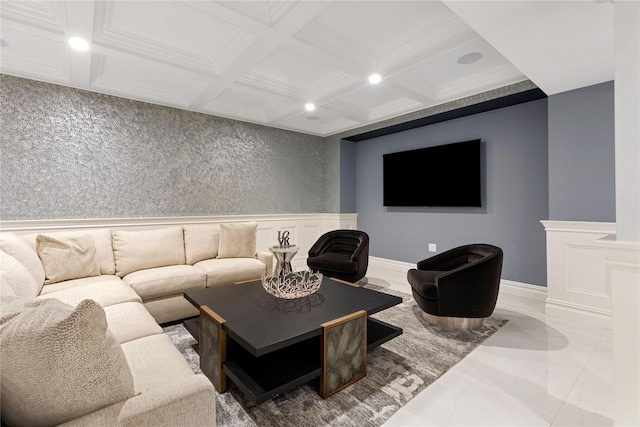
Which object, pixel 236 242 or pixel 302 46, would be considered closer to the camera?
pixel 302 46

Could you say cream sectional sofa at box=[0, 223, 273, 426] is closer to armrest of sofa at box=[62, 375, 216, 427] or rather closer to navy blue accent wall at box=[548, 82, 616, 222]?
armrest of sofa at box=[62, 375, 216, 427]

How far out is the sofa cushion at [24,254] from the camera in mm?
2223

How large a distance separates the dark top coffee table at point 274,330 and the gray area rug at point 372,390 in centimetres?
18

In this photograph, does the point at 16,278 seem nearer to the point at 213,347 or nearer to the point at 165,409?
the point at 213,347

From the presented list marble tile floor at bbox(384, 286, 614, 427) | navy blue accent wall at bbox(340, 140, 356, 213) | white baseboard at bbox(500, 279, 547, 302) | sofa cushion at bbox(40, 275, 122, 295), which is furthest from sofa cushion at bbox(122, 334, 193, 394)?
navy blue accent wall at bbox(340, 140, 356, 213)

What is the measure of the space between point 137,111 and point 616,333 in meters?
4.54

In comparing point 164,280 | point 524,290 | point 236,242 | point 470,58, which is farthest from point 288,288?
point 524,290

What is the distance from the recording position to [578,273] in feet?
9.46

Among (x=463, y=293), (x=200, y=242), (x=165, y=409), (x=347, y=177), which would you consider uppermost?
(x=347, y=177)

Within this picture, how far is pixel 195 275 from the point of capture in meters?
2.96

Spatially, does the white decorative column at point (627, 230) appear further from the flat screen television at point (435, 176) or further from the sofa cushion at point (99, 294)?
the sofa cushion at point (99, 294)

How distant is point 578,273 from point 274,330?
3.01 meters

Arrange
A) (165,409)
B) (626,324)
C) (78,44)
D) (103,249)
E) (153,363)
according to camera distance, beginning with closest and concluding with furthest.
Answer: (165,409), (626,324), (153,363), (78,44), (103,249)

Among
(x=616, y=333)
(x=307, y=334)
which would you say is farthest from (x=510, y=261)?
(x=307, y=334)
